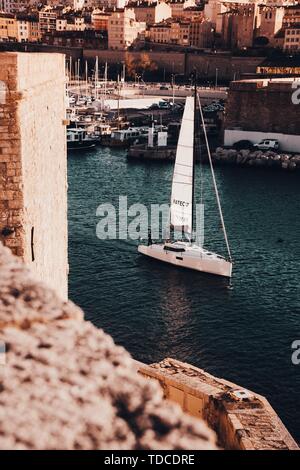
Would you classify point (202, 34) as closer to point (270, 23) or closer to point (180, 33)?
point (180, 33)

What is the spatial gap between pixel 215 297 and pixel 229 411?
26.2 feet

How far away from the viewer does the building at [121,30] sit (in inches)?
2463

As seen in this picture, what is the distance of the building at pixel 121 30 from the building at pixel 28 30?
373 inches

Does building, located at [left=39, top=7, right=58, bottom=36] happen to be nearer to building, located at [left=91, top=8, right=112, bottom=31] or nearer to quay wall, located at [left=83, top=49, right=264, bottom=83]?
building, located at [left=91, top=8, right=112, bottom=31]

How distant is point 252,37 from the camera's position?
192 feet

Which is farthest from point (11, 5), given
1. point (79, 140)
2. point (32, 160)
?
point (32, 160)

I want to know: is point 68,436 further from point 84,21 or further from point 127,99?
point 84,21

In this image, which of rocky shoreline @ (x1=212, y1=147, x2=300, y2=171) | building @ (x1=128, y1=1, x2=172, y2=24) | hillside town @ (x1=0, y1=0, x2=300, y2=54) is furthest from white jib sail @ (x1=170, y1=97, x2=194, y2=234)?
building @ (x1=128, y1=1, x2=172, y2=24)

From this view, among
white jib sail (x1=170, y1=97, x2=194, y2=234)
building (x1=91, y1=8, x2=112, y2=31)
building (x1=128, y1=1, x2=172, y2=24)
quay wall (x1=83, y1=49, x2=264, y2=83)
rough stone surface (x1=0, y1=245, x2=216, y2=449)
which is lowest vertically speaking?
white jib sail (x1=170, y1=97, x2=194, y2=234)

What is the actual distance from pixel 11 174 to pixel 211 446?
3.04 m

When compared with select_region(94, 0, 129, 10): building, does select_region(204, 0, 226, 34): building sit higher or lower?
lower

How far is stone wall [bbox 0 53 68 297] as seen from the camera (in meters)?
4.68

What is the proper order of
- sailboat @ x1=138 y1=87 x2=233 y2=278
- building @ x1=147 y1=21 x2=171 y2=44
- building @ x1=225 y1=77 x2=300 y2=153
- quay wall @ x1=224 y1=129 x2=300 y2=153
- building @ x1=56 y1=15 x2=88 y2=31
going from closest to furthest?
sailboat @ x1=138 y1=87 x2=233 y2=278 < quay wall @ x1=224 y1=129 x2=300 y2=153 < building @ x1=225 y1=77 x2=300 y2=153 < building @ x1=147 y1=21 x2=171 y2=44 < building @ x1=56 y1=15 x2=88 y2=31

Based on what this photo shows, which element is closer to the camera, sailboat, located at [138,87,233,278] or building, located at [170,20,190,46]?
sailboat, located at [138,87,233,278]
